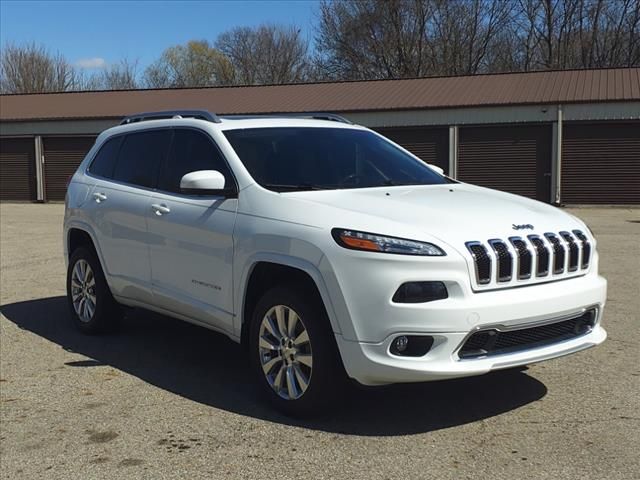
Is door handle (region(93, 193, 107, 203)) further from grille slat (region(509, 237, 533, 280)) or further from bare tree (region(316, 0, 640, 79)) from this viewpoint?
bare tree (region(316, 0, 640, 79))

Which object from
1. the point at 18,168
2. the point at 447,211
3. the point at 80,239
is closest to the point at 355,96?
the point at 18,168

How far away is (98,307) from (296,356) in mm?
2918

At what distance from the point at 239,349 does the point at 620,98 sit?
21.5m

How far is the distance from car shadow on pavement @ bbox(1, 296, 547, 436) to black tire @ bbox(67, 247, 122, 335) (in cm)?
11

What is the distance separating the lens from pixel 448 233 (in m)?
3.98

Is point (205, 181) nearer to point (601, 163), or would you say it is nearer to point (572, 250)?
point (572, 250)

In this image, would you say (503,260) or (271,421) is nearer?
(503,260)

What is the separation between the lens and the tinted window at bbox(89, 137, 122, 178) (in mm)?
6637

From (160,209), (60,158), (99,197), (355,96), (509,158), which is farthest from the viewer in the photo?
(60,158)

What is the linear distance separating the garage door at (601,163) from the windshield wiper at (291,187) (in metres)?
21.9

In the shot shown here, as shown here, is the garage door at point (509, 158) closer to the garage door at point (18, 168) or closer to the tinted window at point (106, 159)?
the garage door at point (18, 168)

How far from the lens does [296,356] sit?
14.3 feet

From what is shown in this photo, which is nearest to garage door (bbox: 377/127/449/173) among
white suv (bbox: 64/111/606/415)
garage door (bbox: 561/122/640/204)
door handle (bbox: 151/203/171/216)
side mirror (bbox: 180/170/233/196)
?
garage door (bbox: 561/122/640/204)

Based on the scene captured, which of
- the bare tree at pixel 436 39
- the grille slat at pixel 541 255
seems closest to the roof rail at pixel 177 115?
the grille slat at pixel 541 255
